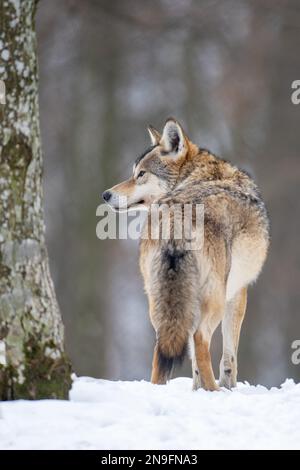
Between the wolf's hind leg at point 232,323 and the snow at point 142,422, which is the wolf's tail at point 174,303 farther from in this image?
the wolf's hind leg at point 232,323

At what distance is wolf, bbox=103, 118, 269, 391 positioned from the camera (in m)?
6.20

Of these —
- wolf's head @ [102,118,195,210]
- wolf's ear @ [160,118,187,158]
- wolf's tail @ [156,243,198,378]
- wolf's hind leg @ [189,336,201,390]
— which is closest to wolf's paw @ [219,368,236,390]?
wolf's hind leg @ [189,336,201,390]

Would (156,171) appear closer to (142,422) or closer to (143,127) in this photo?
(142,422)

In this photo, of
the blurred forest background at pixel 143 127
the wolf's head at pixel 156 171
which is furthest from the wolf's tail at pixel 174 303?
the blurred forest background at pixel 143 127

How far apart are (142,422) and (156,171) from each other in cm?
298

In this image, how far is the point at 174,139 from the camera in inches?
296

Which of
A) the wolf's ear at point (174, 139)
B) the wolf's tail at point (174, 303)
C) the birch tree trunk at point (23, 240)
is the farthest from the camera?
the wolf's ear at point (174, 139)

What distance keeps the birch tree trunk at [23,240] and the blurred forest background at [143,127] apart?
1010 cm

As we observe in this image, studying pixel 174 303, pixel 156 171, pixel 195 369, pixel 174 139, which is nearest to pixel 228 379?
pixel 195 369

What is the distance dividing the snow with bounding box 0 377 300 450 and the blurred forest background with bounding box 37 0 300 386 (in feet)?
33.0

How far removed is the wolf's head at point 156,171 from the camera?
24.6 ft

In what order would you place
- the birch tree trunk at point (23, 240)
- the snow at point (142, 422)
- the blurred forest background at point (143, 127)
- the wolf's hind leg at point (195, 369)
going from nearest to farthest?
the snow at point (142, 422) → the birch tree trunk at point (23, 240) → the wolf's hind leg at point (195, 369) → the blurred forest background at point (143, 127)

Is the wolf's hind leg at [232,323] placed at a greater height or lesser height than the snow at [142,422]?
greater

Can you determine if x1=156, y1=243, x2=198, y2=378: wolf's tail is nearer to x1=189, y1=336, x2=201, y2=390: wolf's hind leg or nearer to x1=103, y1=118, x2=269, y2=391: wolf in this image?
x1=103, y1=118, x2=269, y2=391: wolf
